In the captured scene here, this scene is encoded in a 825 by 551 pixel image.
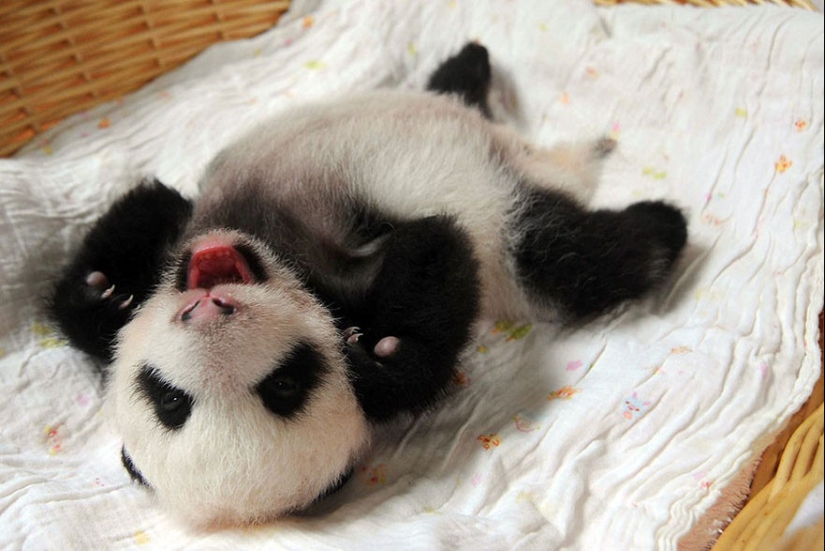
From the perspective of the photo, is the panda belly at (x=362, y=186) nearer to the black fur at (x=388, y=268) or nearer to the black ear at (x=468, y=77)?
the black fur at (x=388, y=268)

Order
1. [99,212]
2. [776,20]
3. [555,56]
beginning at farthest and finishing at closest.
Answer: [555,56]
[776,20]
[99,212]

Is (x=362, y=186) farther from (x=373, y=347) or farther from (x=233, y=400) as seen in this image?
(x=233, y=400)

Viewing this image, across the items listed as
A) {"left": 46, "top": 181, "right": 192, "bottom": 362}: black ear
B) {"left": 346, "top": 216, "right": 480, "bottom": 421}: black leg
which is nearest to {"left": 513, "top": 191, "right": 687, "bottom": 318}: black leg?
{"left": 346, "top": 216, "right": 480, "bottom": 421}: black leg

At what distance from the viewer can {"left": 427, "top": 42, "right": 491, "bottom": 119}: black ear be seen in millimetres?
1812

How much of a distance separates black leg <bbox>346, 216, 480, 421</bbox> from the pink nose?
20cm

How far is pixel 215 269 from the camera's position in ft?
3.77

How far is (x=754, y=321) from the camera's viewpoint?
140 cm

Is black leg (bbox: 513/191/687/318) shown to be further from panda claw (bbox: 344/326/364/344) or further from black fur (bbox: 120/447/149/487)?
black fur (bbox: 120/447/149/487)

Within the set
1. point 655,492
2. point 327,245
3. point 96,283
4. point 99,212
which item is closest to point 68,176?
point 99,212

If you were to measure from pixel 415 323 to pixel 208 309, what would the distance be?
311mm

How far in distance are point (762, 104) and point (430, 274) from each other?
100 centimetres

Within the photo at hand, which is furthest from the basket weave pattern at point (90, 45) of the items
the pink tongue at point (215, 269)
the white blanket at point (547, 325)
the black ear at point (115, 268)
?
the pink tongue at point (215, 269)

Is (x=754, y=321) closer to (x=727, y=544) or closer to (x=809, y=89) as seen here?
(x=727, y=544)

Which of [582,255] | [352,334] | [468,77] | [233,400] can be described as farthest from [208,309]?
[468,77]
